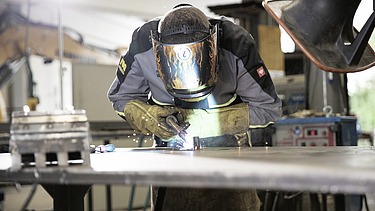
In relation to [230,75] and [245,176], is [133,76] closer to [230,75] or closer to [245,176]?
[230,75]

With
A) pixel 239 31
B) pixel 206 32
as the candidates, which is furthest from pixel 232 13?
pixel 206 32

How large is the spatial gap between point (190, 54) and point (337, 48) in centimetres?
59

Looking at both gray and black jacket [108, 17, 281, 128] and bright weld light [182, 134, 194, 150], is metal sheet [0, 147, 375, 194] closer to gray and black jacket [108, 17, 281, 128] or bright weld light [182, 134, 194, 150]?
bright weld light [182, 134, 194, 150]

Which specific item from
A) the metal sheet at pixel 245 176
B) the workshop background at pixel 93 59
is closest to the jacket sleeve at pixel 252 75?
the metal sheet at pixel 245 176

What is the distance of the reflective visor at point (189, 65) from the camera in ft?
5.84

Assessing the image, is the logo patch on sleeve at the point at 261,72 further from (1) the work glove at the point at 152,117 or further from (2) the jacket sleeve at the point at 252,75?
(1) the work glove at the point at 152,117

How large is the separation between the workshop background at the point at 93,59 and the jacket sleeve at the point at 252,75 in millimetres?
1973

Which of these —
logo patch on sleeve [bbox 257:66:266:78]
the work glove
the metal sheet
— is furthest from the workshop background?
the metal sheet

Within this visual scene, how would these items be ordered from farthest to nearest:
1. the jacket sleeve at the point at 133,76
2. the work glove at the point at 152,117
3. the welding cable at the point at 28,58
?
the welding cable at the point at 28,58
the jacket sleeve at the point at 133,76
the work glove at the point at 152,117

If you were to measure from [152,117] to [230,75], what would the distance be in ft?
1.37

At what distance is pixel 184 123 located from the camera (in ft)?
6.11

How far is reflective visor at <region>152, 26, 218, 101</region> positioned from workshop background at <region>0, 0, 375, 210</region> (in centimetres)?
215

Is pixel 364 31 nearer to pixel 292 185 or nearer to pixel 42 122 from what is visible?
pixel 292 185

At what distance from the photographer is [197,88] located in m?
1.85
